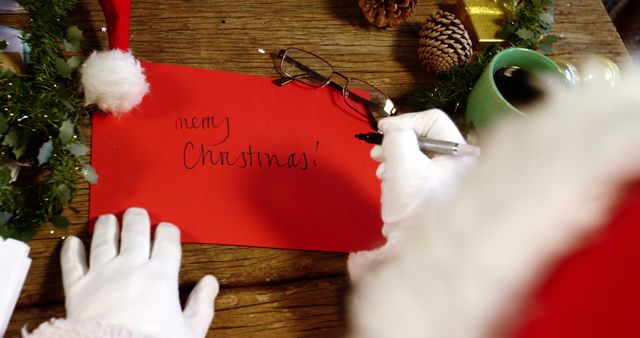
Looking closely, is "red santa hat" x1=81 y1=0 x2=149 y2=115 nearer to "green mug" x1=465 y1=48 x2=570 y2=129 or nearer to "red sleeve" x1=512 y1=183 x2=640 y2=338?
"green mug" x1=465 y1=48 x2=570 y2=129

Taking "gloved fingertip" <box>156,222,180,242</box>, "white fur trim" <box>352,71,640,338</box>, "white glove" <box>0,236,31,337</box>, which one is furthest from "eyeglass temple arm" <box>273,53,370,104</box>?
"white fur trim" <box>352,71,640,338</box>

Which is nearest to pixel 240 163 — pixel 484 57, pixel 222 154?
pixel 222 154

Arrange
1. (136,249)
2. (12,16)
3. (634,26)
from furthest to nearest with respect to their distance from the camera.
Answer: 1. (634,26)
2. (12,16)
3. (136,249)

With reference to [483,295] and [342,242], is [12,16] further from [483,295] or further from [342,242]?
[483,295]

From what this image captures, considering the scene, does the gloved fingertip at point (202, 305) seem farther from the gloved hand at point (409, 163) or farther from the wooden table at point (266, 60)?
the gloved hand at point (409, 163)

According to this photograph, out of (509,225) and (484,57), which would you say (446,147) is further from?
(509,225)

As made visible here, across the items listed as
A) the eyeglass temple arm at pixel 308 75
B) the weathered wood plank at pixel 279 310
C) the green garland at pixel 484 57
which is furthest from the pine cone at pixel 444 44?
the weathered wood plank at pixel 279 310

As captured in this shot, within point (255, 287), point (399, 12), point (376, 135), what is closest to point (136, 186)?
point (255, 287)
